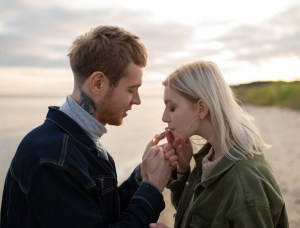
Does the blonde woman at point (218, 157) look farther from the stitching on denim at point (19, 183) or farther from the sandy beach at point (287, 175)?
the sandy beach at point (287, 175)

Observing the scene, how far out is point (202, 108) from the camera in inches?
109

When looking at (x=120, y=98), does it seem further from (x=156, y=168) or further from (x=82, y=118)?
(x=156, y=168)

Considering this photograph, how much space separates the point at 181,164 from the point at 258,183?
889 mm

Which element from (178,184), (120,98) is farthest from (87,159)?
(178,184)

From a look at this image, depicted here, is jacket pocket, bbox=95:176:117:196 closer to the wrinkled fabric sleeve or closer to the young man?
the young man

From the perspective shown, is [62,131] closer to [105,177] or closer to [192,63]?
[105,177]

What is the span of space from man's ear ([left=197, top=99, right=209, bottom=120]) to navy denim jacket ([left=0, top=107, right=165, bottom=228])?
591 mm

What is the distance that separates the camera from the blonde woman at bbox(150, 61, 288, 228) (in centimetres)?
242

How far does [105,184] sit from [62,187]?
1.27 ft

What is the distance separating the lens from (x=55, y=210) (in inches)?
83.5

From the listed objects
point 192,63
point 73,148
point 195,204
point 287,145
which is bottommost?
point 287,145

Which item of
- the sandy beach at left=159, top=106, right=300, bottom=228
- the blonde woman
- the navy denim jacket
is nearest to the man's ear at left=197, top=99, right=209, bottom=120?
the blonde woman

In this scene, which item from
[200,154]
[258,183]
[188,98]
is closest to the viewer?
[258,183]

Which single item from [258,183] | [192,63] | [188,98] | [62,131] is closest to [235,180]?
[258,183]
